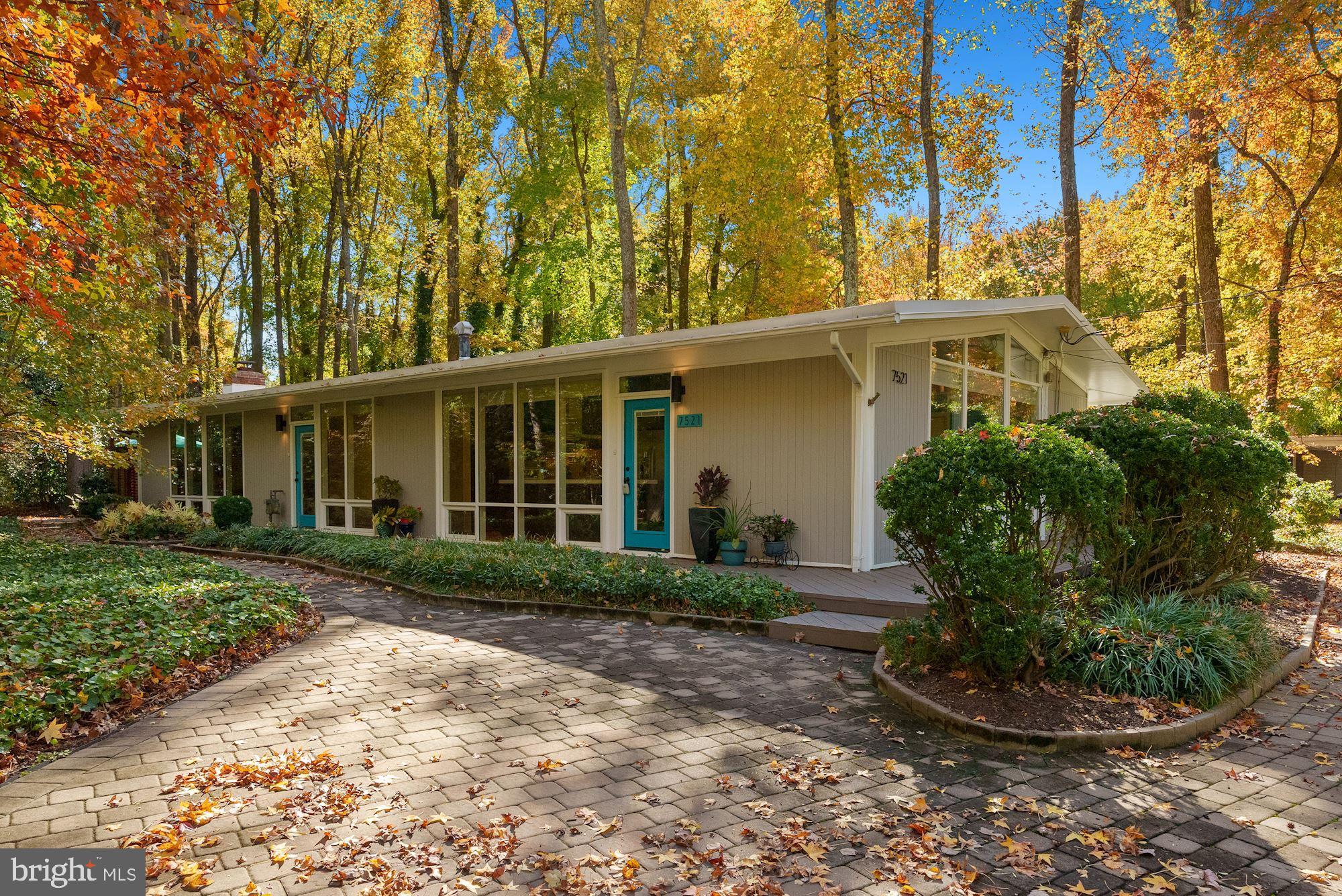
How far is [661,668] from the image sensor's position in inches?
208

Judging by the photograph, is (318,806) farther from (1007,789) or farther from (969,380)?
(969,380)

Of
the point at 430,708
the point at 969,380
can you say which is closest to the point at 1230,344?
the point at 969,380

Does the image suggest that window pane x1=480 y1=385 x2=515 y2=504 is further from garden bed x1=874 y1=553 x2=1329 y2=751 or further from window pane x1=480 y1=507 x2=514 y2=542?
garden bed x1=874 y1=553 x2=1329 y2=751

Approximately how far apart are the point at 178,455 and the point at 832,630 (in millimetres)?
17600

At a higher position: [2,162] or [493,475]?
[2,162]

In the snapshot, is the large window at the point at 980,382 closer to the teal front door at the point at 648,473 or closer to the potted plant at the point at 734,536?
the potted plant at the point at 734,536

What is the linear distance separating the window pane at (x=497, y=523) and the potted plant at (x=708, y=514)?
3.41 meters

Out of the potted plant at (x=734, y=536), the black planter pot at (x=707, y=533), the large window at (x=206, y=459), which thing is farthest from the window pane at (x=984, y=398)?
the large window at (x=206, y=459)

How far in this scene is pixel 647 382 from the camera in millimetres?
10227

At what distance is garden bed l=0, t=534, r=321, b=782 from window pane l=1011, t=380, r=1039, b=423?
9376 millimetres

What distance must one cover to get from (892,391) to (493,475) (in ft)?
20.3

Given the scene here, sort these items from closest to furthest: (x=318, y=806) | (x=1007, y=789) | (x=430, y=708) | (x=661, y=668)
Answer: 1. (x=318, y=806)
2. (x=1007, y=789)
3. (x=430, y=708)
4. (x=661, y=668)

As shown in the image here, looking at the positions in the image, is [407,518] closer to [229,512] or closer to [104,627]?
[229,512]

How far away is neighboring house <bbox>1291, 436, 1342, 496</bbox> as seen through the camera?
2080 cm
